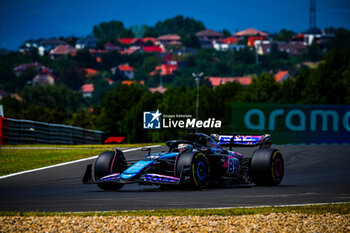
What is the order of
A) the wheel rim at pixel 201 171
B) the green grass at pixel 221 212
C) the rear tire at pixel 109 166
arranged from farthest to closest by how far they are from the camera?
the rear tire at pixel 109 166
the wheel rim at pixel 201 171
the green grass at pixel 221 212

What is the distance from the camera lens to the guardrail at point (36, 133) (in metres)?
33.3

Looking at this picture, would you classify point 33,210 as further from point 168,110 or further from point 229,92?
point 229,92

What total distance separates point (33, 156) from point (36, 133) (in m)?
10.4

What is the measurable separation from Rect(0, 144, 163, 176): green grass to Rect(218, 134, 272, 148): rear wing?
7.18m

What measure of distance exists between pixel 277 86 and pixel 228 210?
106 m

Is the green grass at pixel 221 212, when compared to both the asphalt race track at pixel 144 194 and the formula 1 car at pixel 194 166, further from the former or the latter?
the formula 1 car at pixel 194 166

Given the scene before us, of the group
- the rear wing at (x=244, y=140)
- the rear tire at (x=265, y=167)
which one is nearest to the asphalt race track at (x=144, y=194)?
the rear tire at (x=265, y=167)

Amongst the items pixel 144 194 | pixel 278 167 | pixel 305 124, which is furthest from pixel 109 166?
pixel 305 124

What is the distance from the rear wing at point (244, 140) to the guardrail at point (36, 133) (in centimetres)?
1589

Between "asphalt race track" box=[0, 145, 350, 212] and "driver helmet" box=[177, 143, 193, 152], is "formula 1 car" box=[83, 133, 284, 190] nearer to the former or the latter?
"driver helmet" box=[177, 143, 193, 152]

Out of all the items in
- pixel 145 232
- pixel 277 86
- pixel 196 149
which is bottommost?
pixel 145 232

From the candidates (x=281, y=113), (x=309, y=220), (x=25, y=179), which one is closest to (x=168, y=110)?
(x=281, y=113)

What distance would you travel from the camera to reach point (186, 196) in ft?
48.9

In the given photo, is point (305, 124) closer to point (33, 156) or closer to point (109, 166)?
point (33, 156)
